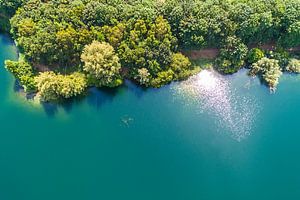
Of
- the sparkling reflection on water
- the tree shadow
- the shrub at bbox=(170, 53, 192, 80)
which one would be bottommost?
the sparkling reflection on water

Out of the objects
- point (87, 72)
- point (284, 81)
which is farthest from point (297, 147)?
point (87, 72)

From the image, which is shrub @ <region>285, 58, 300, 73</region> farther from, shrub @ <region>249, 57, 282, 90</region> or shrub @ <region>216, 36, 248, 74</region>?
shrub @ <region>216, 36, 248, 74</region>

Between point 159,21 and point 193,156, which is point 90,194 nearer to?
point 193,156

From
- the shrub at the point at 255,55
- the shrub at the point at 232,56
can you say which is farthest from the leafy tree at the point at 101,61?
the shrub at the point at 255,55

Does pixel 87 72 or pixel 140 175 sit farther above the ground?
pixel 87 72

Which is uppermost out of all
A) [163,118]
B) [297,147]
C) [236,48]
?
[236,48]

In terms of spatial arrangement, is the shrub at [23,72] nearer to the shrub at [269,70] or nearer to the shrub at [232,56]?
the shrub at [232,56]

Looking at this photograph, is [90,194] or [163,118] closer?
[90,194]

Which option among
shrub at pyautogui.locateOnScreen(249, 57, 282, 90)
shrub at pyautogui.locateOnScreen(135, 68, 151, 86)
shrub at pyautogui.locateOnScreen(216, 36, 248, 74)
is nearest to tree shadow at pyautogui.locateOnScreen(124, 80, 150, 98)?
shrub at pyautogui.locateOnScreen(135, 68, 151, 86)

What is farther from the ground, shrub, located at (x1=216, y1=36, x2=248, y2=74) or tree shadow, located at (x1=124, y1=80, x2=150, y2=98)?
shrub, located at (x1=216, y1=36, x2=248, y2=74)
